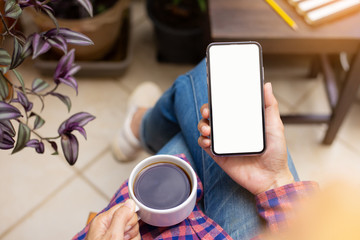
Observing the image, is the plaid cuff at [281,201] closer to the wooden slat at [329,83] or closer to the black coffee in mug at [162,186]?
the black coffee in mug at [162,186]

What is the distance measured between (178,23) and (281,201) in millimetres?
1005

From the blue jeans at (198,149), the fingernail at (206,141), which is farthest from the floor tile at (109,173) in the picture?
the fingernail at (206,141)

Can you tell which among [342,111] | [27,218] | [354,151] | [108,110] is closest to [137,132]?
[108,110]

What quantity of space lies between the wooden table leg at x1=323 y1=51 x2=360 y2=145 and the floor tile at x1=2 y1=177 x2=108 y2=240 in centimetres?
87

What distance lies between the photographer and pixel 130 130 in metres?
1.30

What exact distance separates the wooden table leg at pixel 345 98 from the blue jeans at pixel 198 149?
0.51 meters

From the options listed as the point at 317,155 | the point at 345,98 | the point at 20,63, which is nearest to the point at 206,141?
the point at 20,63

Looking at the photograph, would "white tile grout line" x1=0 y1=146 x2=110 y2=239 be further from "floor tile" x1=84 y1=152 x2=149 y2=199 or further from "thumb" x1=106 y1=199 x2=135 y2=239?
"thumb" x1=106 y1=199 x2=135 y2=239

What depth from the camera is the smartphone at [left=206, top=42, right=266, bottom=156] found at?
0.74 m

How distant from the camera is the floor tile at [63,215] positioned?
1258 mm

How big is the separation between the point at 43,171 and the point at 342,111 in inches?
43.3

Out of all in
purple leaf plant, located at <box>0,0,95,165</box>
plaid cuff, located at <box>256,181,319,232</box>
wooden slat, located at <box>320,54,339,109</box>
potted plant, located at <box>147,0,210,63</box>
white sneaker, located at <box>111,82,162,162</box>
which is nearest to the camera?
purple leaf plant, located at <box>0,0,95,165</box>

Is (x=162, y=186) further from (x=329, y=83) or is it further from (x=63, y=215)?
(x=329, y=83)

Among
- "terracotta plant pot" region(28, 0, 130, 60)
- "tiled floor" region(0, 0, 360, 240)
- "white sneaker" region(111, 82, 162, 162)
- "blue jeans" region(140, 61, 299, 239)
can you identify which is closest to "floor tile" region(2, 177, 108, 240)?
"tiled floor" region(0, 0, 360, 240)
